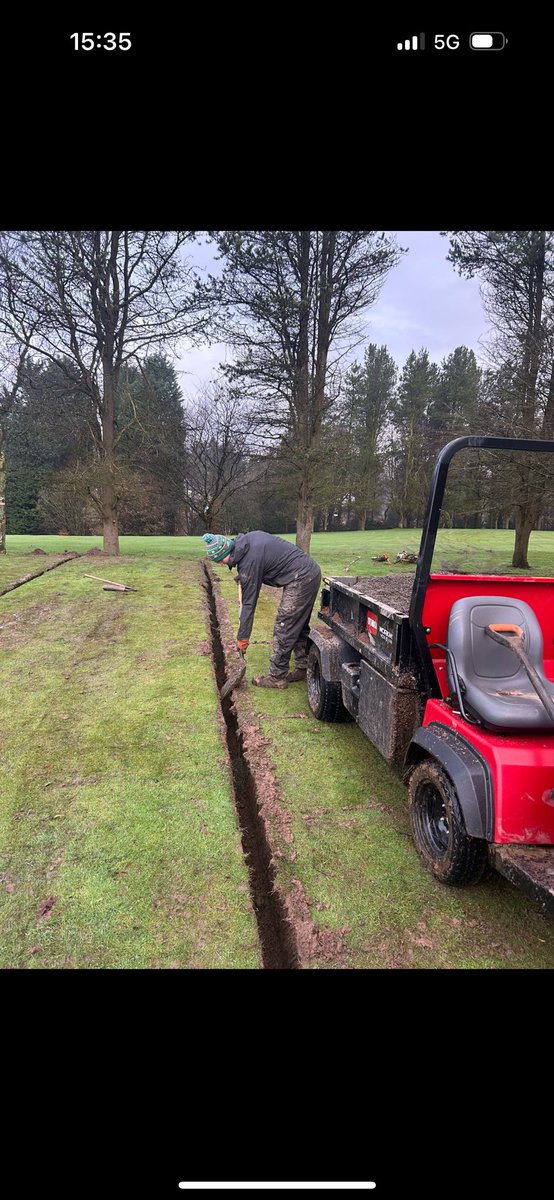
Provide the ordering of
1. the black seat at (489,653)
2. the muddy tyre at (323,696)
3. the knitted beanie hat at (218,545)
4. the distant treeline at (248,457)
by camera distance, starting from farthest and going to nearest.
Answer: the distant treeline at (248,457), the knitted beanie hat at (218,545), the muddy tyre at (323,696), the black seat at (489,653)

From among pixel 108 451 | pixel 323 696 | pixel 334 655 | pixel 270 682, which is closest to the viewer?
pixel 334 655

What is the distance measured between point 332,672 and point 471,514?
7391 mm

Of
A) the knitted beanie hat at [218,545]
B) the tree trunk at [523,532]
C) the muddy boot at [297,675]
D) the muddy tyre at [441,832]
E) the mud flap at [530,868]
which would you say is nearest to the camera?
the mud flap at [530,868]

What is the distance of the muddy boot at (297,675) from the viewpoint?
19.2 feet

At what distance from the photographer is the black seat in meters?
2.75

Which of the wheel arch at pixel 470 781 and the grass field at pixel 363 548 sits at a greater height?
the grass field at pixel 363 548

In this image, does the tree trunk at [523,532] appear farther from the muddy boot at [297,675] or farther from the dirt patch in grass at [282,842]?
the dirt patch in grass at [282,842]

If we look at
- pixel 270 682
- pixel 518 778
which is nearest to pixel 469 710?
pixel 518 778

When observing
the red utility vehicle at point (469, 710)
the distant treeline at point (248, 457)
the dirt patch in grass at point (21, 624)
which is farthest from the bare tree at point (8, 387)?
the red utility vehicle at point (469, 710)

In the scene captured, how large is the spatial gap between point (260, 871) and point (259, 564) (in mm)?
2905

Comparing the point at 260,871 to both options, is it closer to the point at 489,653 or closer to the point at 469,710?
the point at 469,710
